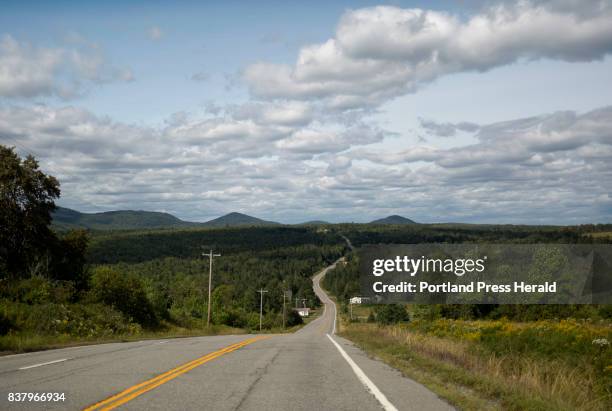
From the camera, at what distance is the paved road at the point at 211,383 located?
8.59 m

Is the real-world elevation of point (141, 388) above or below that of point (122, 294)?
above

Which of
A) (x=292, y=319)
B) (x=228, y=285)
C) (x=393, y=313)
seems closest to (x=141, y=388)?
(x=393, y=313)

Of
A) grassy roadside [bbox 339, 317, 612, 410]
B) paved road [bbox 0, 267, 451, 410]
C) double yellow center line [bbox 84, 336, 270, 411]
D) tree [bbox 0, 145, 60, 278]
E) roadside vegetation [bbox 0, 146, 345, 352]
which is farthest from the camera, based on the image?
tree [bbox 0, 145, 60, 278]

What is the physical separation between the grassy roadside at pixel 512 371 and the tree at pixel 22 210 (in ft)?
105

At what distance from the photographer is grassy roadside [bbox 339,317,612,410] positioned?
9.59 metres

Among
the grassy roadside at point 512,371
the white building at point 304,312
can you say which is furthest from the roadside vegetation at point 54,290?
the white building at point 304,312

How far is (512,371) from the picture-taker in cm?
1370

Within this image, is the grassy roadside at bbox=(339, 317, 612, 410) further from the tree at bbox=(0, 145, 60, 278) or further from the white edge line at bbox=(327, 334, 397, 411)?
the tree at bbox=(0, 145, 60, 278)

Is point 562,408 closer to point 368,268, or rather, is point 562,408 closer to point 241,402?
point 241,402

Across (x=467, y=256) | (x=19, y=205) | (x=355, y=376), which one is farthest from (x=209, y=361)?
(x=467, y=256)

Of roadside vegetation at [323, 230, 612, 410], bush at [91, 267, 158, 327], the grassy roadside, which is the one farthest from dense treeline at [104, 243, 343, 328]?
the grassy roadside

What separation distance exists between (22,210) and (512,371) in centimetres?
3920

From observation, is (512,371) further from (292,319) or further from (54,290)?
(292,319)

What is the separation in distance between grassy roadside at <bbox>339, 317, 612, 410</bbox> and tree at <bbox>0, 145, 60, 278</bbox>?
32.1 m
